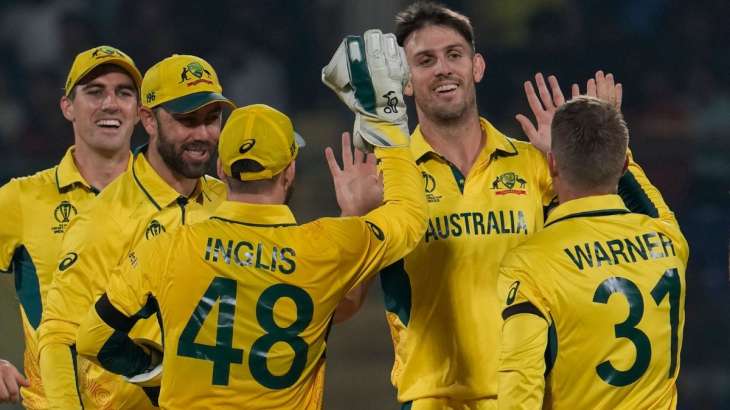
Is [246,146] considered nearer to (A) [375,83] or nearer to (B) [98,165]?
(A) [375,83]

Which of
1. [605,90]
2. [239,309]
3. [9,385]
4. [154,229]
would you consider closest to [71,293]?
[154,229]

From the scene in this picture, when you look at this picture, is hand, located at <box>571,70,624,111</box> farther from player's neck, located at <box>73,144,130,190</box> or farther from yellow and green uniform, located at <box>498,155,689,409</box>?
player's neck, located at <box>73,144,130,190</box>

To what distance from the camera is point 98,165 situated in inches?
207

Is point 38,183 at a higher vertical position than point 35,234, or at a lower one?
higher

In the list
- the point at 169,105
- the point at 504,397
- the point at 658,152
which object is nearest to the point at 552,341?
the point at 504,397

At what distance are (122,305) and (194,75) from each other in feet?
3.90

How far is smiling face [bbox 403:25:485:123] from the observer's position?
15.2ft

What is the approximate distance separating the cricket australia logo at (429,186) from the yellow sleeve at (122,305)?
103 centimetres

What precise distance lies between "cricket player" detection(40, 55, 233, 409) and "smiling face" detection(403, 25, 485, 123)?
717 mm

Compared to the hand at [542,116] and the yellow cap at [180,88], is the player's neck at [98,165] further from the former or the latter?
the hand at [542,116]

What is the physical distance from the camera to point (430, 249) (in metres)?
4.48

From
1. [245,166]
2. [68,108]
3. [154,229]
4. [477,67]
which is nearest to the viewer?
[245,166]

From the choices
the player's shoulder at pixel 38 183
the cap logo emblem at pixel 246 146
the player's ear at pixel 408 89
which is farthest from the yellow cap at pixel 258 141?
the player's shoulder at pixel 38 183

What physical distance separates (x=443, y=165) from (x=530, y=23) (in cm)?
598
